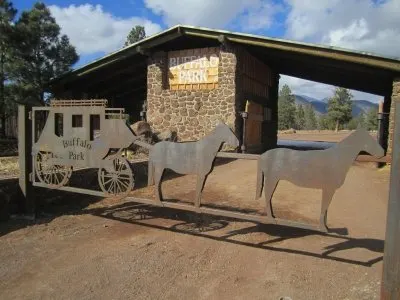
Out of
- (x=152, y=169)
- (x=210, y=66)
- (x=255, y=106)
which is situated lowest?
(x=152, y=169)

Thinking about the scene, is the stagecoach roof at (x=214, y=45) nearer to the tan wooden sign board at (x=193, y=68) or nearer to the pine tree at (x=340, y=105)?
the tan wooden sign board at (x=193, y=68)

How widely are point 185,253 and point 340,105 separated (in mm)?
50780

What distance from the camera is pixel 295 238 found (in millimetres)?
5902

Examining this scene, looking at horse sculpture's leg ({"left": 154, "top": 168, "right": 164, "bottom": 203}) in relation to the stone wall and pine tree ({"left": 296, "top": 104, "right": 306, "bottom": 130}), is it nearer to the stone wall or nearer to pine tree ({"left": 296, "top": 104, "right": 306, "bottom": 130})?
the stone wall

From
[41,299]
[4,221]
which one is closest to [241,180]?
[4,221]

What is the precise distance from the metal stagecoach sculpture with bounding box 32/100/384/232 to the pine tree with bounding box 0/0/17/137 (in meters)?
10.2

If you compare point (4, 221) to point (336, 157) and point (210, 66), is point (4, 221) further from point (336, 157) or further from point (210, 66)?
point (210, 66)

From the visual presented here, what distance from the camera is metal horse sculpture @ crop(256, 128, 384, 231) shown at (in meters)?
4.27

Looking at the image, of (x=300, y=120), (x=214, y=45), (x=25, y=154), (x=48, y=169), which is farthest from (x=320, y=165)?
(x=300, y=120)

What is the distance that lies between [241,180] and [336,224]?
3774 mm

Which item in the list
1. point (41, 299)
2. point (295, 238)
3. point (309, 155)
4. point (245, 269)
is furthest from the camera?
point (295, 238)

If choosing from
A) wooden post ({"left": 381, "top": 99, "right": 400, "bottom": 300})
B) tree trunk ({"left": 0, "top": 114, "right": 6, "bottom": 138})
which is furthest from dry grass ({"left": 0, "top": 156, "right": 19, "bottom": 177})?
wooden post ({"left": 381, "top": 99, "right": 400, "bottom": 300})

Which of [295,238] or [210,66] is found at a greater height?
[210,66]

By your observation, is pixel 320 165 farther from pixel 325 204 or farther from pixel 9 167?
pixel 9 167
